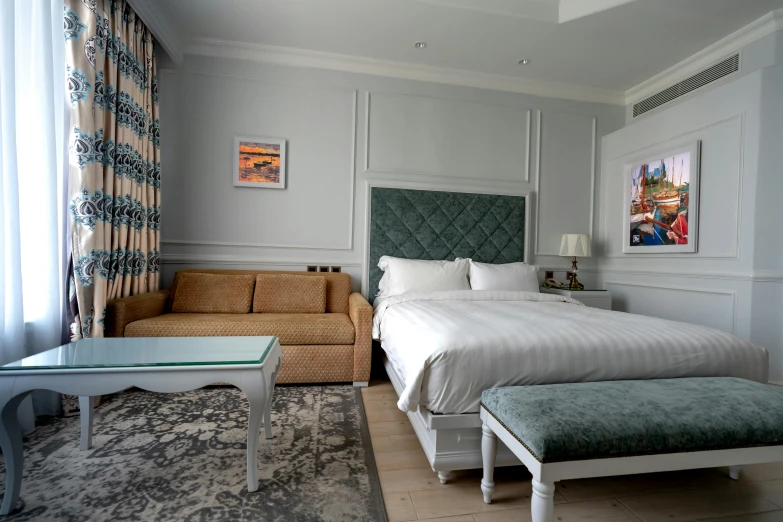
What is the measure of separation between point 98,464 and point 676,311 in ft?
14.0

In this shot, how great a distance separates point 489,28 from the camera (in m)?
2.90

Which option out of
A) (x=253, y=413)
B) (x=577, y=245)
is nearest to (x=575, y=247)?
(x=577, y=245)

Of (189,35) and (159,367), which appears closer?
(159,367)

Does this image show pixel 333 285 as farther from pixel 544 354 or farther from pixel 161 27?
pixel 161 27

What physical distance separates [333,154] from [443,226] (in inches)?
51.2

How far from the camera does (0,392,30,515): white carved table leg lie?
4.12ft

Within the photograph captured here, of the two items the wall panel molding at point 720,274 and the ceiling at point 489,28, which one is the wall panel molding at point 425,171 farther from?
the wall panel molding at point 720,274

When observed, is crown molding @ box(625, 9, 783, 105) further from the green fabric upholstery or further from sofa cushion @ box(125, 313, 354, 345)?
sofa cushion @ box(125, 313, 354, 345)

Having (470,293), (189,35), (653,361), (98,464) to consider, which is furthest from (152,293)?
(653,361)

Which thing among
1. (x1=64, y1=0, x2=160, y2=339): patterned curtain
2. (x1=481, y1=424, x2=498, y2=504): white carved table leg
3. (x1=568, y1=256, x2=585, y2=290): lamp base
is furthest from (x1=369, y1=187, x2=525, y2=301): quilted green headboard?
(x1=481, y1=424, x2=498, y2=504): white carved table leg

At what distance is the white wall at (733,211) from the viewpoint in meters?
2.59

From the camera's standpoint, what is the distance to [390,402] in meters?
2.35

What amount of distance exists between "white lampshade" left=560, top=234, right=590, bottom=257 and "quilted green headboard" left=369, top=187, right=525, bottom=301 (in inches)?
17.4

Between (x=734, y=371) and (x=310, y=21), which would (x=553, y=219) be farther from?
(x=310, y=21)
